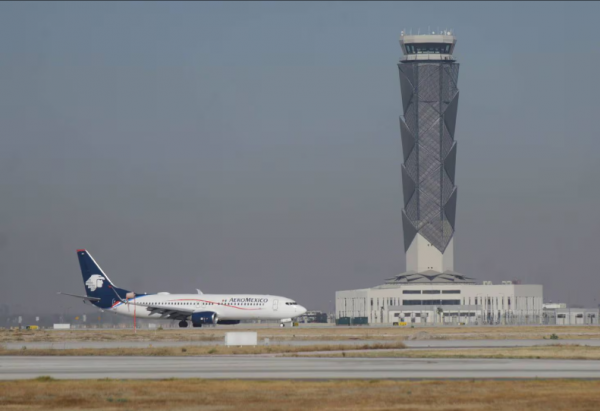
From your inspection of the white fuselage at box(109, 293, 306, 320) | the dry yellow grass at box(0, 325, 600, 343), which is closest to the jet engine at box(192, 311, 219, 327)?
the white fuselage at box(109, 293, 306, 320)

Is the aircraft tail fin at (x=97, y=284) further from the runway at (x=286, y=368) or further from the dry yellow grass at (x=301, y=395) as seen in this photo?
the dry yellow grass at (x=301, y=395)

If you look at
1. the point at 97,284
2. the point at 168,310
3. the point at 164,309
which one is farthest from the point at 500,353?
the point at 97,284

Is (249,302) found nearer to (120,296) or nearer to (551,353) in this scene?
(120,296)

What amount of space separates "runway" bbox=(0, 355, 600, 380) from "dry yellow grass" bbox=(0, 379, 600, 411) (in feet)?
12.3

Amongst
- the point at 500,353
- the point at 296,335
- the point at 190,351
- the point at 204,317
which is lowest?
the point at 190,351

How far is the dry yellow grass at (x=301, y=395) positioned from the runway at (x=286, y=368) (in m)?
3.75

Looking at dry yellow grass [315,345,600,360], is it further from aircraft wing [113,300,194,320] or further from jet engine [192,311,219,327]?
aircraft wing [113,300,194,320]

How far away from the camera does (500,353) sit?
6538cm

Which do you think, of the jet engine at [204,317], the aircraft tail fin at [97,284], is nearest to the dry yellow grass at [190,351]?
the jet engine at [204,317]

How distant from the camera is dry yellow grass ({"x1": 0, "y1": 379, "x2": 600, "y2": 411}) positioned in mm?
36094

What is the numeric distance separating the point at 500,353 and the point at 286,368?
18.8 metres

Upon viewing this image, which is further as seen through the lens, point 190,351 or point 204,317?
point 204,317

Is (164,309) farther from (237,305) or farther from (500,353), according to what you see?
(500,353)

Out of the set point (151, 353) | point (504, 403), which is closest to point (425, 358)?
point (151, 353)
